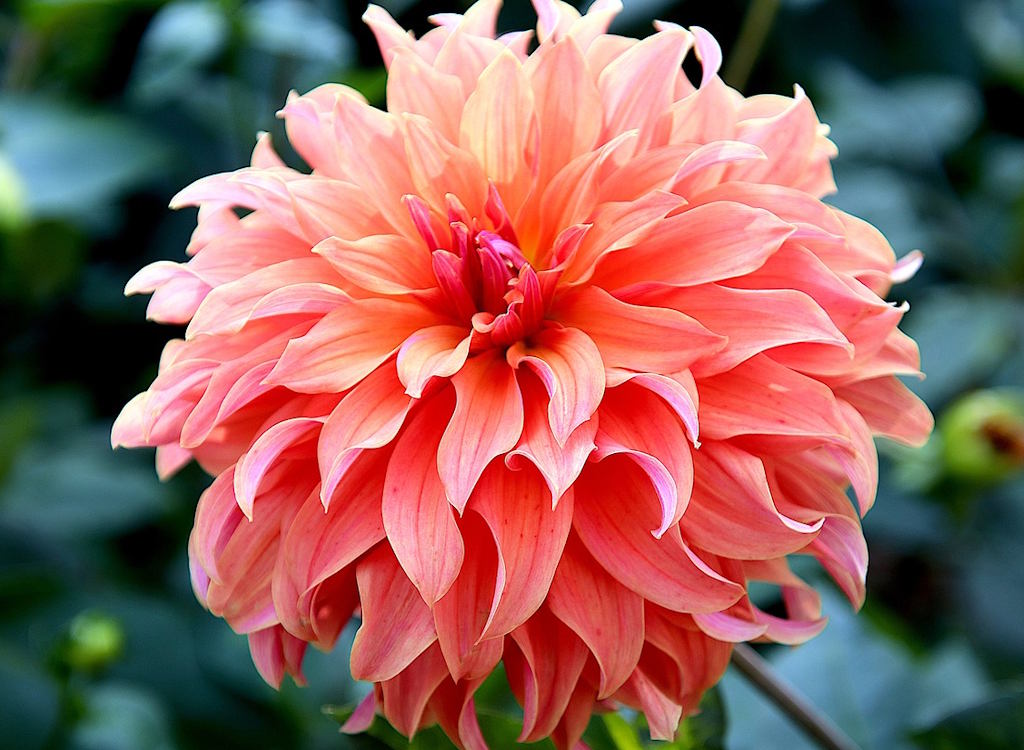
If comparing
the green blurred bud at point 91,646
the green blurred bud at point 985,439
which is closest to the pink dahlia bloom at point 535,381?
the green blurred bud at point 91,646

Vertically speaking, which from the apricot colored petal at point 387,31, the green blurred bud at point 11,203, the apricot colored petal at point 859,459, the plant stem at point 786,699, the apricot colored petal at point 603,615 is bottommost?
the green blurred bud at point 11,203

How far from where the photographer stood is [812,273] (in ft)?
1.94

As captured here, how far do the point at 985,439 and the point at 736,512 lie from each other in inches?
30.4

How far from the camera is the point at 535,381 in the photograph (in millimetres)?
607

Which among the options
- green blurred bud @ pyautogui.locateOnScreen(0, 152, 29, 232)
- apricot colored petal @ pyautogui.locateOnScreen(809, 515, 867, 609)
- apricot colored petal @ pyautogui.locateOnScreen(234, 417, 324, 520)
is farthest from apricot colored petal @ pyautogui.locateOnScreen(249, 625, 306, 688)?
green blurred bud @ pyautogui.locateOnScreen(0, 152, 29, 232)

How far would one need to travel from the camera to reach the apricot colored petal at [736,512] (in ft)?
1.75

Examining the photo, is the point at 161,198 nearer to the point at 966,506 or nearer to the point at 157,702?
the point at 157,702

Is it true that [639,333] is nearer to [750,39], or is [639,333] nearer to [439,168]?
[439,168]

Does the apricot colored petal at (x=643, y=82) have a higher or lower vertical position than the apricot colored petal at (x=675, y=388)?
higher

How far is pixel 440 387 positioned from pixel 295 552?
13 cm

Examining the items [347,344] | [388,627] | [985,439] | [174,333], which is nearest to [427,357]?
[347,344]

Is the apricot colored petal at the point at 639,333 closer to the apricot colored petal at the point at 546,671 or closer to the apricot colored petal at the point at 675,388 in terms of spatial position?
the apricot colored petal at the point at 675,388

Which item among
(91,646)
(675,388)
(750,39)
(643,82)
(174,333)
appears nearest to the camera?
(675,388)

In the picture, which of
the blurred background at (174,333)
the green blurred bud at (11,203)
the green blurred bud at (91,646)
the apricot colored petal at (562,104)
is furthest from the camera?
the green blurred bud at (11,203)
